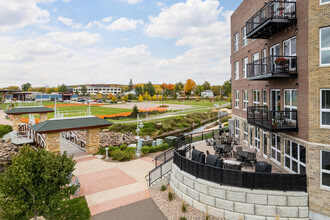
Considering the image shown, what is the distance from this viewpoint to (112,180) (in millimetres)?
15656

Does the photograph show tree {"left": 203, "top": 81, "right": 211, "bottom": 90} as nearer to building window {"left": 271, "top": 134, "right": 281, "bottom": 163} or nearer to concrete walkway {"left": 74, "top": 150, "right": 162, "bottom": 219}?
concrete walkway {"left": 74, "top": 150, "right": 162, "bottom": 219}

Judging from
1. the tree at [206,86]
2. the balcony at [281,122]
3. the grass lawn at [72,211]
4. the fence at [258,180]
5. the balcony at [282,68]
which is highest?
the tree at [206,86]

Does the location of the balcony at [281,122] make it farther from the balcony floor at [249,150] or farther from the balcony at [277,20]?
the balcony at [277,20]

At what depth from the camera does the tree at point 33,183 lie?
8719 millimetres

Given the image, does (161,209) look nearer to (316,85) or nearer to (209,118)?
(316,85)

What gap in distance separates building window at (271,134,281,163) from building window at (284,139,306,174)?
109 centimetres

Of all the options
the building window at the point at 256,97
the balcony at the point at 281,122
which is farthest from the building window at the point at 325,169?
the building window at the point at 256,97

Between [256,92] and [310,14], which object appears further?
[256,92]

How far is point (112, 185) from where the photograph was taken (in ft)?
48.5

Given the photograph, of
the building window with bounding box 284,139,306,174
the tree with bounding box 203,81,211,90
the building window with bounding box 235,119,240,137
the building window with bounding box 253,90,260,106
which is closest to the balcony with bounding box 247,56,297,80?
the building window with bounding box 284,139,306,174

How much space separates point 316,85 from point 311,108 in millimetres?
1115

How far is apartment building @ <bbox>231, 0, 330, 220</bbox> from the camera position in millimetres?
10031

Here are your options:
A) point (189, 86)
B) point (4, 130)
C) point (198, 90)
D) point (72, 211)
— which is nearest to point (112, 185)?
point (72, 211)

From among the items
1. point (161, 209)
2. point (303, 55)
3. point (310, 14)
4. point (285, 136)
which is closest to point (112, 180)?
point (161, 209)
